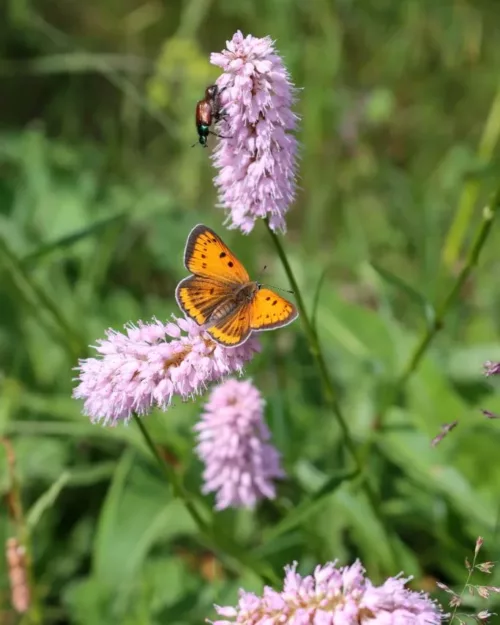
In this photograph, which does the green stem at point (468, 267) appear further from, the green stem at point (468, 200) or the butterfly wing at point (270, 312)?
the green stem at point (468, 200)

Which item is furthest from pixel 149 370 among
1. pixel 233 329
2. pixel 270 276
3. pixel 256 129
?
pixel 270 276

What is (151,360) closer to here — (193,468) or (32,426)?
(193,468)

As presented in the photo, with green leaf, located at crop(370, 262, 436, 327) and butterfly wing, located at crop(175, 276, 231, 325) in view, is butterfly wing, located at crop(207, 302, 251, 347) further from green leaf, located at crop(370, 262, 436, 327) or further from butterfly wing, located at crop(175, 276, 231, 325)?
green leaf, located at crop(370, 262, 436, 327)

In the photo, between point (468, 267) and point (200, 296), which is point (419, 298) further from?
point (200, 296)

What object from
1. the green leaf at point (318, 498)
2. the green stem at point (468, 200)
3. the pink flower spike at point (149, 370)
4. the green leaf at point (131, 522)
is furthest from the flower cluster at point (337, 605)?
the green stem at point (468, 200)

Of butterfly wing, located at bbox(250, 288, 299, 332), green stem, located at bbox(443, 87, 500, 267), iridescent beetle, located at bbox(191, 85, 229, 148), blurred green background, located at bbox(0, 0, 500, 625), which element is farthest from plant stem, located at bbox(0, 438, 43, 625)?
green stem, located at bbox(443, 87, 500, 267)

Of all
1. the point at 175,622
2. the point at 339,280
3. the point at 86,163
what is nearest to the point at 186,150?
the point at 86,163
